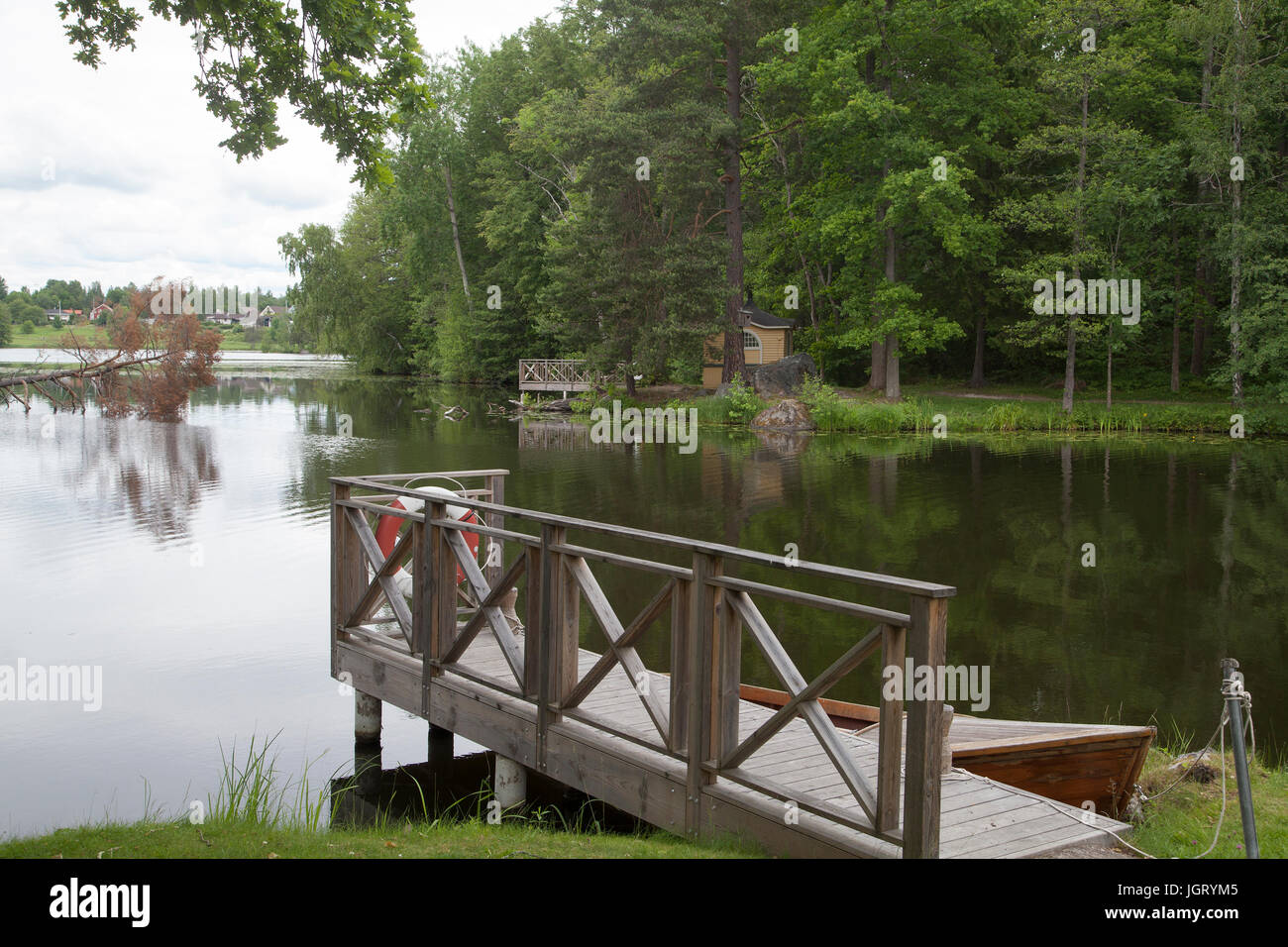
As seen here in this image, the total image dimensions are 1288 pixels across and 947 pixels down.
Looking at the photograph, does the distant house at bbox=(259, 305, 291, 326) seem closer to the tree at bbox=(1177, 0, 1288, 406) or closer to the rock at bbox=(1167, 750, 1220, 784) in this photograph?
the tree at bbox=(1177, 0, 1288, 406)

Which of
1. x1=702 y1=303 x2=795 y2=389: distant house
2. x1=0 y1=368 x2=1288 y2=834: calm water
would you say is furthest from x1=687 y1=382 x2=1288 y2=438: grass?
x1=702 y1=303 x2=795 y2=389: distant house

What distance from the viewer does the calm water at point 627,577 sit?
27.8 ft

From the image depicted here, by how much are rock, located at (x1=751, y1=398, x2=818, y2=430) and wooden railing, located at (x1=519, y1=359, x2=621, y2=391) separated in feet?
40.9

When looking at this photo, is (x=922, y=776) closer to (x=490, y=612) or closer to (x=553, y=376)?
(x=490, y=612)

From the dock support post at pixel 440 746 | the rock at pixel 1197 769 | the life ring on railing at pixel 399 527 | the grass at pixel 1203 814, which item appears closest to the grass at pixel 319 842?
the grass at pixel 1203 814

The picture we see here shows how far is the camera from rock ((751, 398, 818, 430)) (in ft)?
105

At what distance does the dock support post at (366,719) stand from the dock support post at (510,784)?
1820mm

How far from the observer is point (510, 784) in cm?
658

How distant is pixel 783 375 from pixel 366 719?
28185mm

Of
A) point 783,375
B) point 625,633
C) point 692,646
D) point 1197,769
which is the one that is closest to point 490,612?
point 625,633
